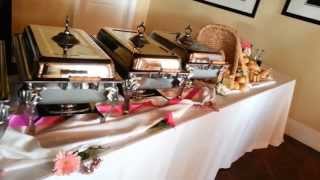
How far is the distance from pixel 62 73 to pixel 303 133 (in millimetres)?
2212

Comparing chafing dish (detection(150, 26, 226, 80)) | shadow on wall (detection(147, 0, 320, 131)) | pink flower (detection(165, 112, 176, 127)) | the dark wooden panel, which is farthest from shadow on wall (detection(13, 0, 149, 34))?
pink flower (detection(165, 112, 176, 127))

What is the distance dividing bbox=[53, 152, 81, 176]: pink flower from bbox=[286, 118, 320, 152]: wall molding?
2.18m

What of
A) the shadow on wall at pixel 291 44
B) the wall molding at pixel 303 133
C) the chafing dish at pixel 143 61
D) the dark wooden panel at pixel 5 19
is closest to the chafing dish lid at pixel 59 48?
the chafing dish at pixel 143 61

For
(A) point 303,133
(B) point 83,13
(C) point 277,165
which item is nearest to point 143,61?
(C) point 277,165

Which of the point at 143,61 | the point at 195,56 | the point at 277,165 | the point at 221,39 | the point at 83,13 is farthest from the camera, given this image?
the point at 83,13

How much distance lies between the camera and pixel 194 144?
1315 mm

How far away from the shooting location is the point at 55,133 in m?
0.90

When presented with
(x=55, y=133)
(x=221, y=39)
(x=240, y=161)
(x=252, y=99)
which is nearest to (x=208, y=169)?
(x=252, y=99)

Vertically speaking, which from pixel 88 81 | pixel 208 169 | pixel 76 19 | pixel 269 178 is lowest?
pixel 269 178

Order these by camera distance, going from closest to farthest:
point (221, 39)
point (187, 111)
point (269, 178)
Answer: point (187, 111) → point (221, 39) → point (269, 178)

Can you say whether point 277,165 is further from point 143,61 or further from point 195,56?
point 143,61

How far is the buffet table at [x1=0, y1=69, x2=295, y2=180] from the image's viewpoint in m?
0.82

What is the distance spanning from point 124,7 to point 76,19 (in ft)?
1.91

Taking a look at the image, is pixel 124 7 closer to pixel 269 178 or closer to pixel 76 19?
pixel 76 19
